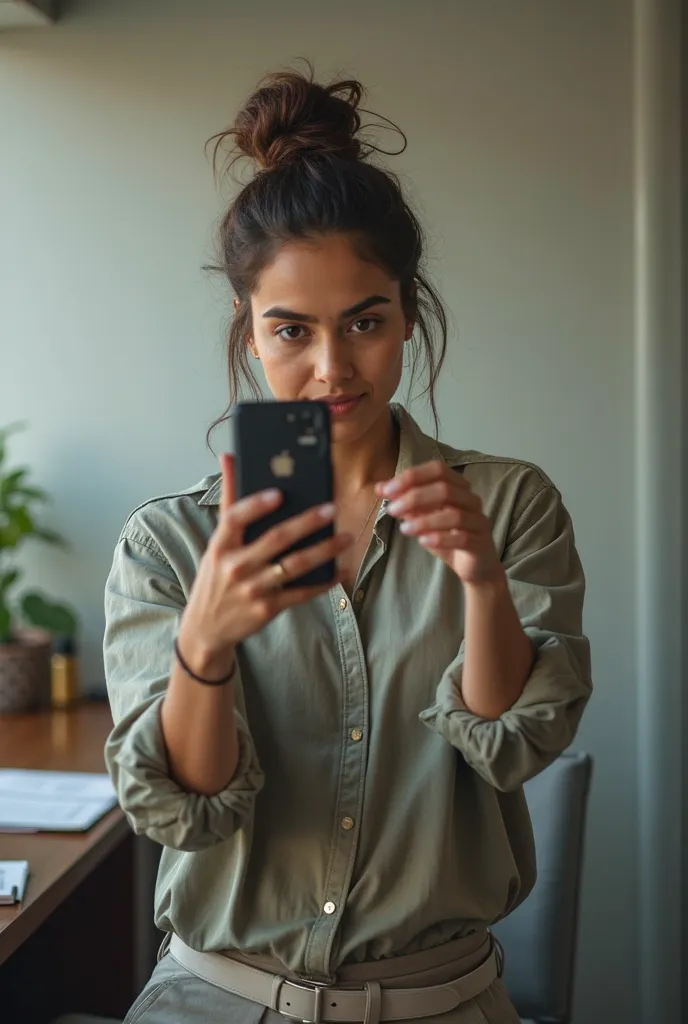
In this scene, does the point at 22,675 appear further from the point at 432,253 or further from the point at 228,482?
the point at 228,482

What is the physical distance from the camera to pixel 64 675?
2152mm

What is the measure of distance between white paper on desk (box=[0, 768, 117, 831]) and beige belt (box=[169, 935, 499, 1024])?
0.53 metres

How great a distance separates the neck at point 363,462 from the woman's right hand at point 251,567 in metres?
0.36

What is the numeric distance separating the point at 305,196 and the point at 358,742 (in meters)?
0.53

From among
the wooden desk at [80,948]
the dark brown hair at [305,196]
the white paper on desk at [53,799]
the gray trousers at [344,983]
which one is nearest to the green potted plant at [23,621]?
the wooden desk at [80,948]

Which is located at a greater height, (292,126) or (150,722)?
(292,126)

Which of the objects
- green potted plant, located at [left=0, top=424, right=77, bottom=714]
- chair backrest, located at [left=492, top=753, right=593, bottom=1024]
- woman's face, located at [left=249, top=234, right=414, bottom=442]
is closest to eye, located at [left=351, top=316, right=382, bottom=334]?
woman's face, located at [left=249, top=234, right=414, bottom=442]

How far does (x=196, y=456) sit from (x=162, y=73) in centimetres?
71

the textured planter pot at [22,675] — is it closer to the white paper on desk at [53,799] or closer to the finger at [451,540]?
the white paper on desk at [53,799]

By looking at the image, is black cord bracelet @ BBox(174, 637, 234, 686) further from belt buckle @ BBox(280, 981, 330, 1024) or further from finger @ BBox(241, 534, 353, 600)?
belt buckle @ BBox(280, 981, 330, 1024)

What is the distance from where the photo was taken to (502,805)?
1.14 m

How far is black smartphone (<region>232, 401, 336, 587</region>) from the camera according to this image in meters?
0.86

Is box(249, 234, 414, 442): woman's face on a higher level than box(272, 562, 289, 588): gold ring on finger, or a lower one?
higher

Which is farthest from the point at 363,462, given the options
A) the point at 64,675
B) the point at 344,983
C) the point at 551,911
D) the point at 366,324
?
the point at 64,675
